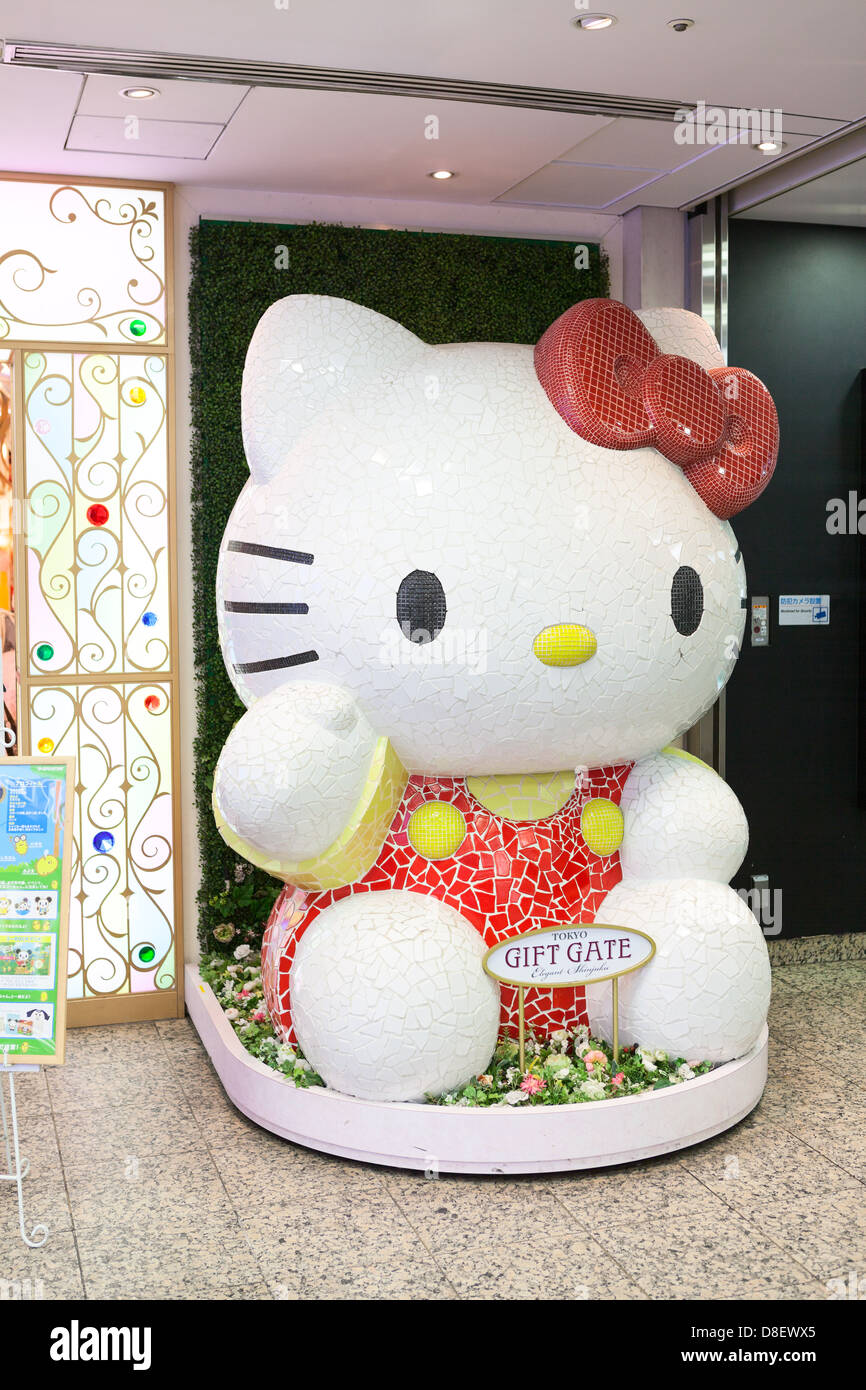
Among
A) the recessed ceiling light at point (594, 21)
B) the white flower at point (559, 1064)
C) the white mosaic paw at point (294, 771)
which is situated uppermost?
the recessed ceiling light at point (594, 21)

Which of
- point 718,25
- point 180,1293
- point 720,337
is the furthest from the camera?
point 720,337

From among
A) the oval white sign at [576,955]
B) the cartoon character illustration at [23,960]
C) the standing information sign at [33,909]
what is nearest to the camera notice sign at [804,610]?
the oval white sign at [576,955]

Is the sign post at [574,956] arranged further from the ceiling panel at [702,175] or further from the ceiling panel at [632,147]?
the ceiling panel at [702,175]

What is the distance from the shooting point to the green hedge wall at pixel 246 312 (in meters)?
4.58

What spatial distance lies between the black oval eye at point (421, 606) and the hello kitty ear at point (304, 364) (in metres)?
0.56

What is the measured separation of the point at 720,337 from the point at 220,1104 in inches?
128

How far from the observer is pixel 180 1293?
2.79m

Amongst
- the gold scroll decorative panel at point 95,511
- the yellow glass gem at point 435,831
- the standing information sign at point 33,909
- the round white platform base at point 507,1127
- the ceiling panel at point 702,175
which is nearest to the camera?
the standing information sign at point 33,909

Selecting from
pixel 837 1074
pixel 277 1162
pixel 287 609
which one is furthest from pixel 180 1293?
pixel 837 1074

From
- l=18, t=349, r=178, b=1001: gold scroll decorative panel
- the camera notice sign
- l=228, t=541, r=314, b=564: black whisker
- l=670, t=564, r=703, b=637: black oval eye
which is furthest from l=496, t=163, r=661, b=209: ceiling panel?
l=228, t=541, r=314, b=564: black whisker

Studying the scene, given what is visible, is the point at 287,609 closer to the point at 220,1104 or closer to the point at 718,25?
the point at 220,1104

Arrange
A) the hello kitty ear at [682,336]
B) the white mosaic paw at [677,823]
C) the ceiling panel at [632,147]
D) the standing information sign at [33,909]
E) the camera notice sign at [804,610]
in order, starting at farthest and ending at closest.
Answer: the camera notice sign at [804,610]
the ceiling panel at [632,147]
the hello kitty ear at [682,336]
the white mosaic paw at [677,823]
the standing information sign at [33,909]

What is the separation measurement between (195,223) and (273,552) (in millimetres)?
1802

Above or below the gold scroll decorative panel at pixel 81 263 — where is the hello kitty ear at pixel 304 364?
below
